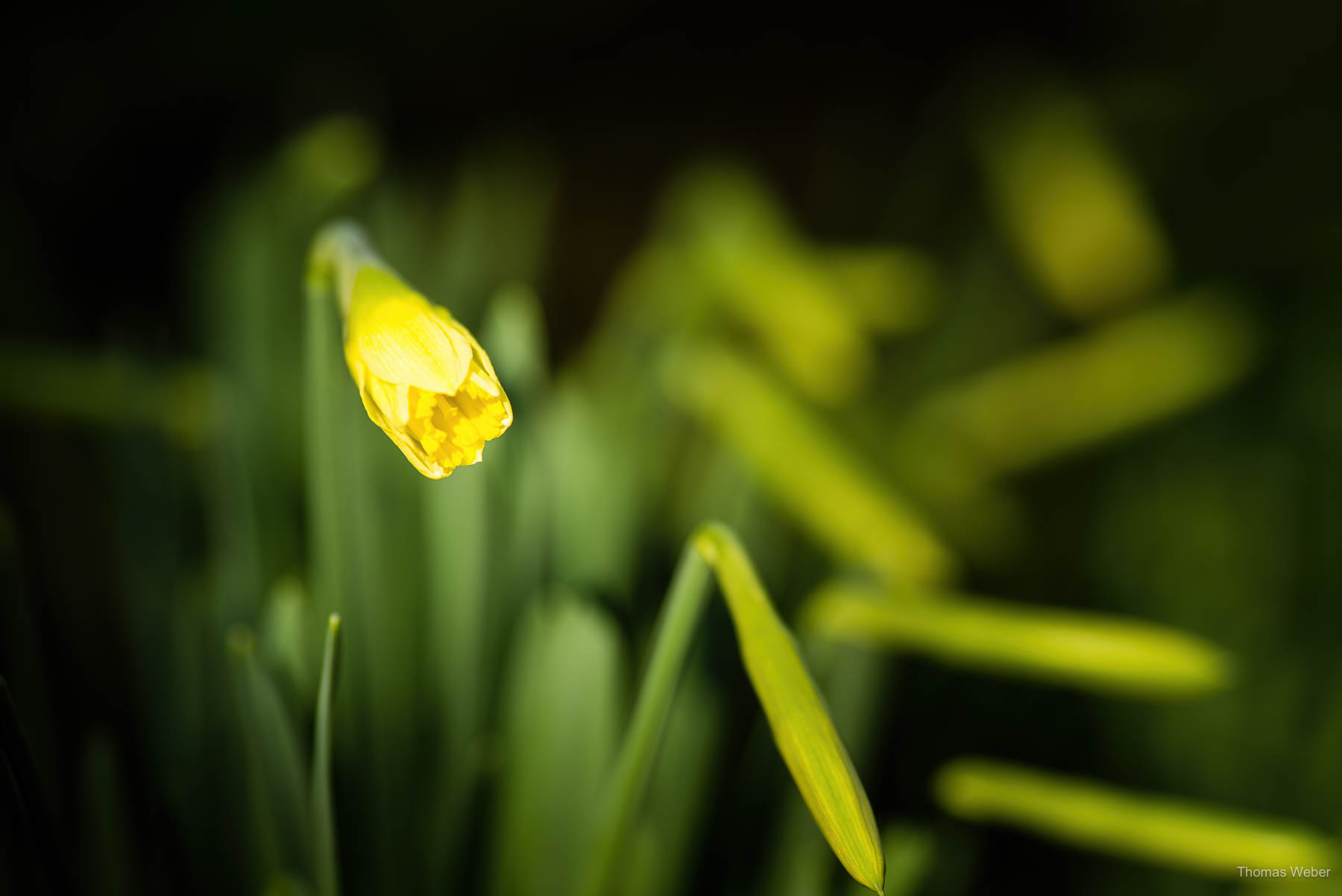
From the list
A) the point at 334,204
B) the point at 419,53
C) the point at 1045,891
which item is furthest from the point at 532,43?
the point at 1045,891

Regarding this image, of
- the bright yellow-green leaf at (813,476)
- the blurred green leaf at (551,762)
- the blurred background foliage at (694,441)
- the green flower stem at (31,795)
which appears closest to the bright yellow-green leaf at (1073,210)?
the blurred background foliage at (694,441)

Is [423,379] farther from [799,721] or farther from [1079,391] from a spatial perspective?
[1079,391]

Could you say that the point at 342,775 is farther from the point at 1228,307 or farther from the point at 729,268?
the point at 1228,307

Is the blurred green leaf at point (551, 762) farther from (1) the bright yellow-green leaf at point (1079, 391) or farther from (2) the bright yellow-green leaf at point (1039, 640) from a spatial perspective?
(1) the bright yellow-green leaf at point (1079, 391)

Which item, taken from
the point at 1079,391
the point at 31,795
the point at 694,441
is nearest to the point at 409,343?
the point at 31,795

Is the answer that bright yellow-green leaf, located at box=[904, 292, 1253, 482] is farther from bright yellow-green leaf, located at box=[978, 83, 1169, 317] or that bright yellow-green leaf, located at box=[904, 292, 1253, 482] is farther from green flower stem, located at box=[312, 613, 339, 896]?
green flower stem, located at box=[312, 613, 339, 896]

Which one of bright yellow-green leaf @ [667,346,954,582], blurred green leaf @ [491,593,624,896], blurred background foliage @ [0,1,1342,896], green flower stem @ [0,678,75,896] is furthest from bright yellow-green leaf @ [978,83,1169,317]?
green flower stem @ [0,678,75,896]
